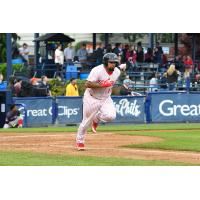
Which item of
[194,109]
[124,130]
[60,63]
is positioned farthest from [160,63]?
[124,130]

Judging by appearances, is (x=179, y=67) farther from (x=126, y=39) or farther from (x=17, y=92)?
(x=126, y=39)

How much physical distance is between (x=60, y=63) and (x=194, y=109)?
820cm

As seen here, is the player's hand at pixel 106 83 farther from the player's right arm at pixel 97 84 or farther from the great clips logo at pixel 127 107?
the great clips logo at pixel 127 107

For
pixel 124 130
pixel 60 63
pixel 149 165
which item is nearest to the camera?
pixel 149 165

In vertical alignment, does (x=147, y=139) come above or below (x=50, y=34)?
below

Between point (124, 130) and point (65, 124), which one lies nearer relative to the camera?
point (124, 130)

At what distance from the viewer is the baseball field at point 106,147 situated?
48.3 feet

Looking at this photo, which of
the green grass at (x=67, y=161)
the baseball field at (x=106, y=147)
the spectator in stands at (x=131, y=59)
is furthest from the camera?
the spectator in stands at (x=131, y=59)

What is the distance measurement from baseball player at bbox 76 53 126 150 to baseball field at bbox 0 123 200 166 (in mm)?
738

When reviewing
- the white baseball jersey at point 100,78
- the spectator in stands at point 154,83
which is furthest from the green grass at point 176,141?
the spectator in stands at point 154,83

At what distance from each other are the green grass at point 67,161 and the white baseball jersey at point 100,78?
181 cm

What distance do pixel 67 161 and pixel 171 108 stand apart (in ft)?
48.3

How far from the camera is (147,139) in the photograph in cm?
2055

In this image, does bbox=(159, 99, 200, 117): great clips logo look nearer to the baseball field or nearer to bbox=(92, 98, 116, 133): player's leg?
the baseball field
